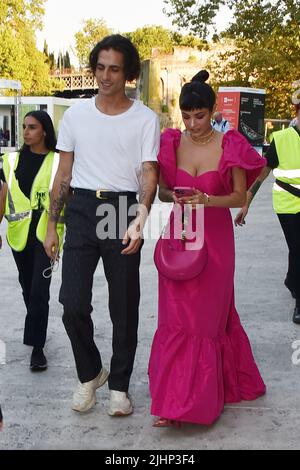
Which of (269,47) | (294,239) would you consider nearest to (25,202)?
(294,239)

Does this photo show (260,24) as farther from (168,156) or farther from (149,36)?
(149,36)

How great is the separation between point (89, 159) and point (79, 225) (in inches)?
13.6

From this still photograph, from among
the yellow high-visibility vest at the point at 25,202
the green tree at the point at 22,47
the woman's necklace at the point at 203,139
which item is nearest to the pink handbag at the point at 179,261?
the woman's necklace at the point at 203,139

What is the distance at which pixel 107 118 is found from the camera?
3576mm

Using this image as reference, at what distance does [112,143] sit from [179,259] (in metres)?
0.68

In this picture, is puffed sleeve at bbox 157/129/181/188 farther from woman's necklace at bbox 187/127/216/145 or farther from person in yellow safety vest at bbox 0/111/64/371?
person in yellow safety vest at bbox 0/111/64/371

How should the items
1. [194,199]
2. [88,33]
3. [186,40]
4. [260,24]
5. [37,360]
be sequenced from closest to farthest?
[194,199], [37,360], [260,24], [186,40], [88,33]

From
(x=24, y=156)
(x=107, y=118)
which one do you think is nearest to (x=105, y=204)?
(x=107, y=118)

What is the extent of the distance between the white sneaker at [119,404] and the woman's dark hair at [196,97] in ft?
5.10

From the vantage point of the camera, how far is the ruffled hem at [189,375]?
3488 millimetres

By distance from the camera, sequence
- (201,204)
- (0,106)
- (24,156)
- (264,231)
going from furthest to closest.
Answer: (0,106) < (264,231) < (24,156) < (201,204)

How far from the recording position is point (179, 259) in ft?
11.7

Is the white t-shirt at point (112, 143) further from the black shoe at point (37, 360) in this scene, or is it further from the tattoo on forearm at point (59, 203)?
the black shoe at point (37, 360)

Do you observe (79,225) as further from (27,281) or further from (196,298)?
(27,281)
